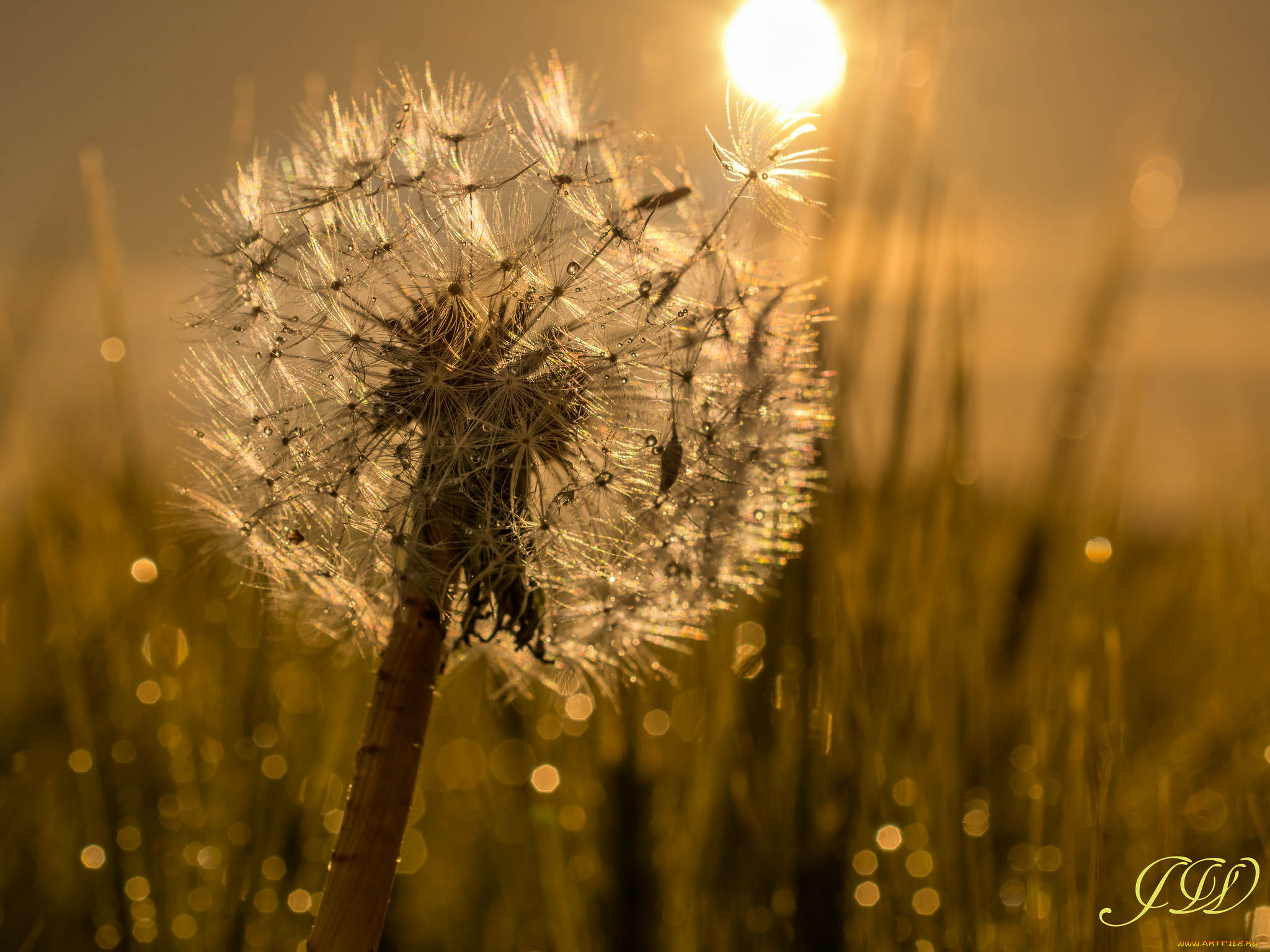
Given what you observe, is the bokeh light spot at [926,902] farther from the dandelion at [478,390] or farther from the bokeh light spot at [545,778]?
the bokeh light spot at [545,778]

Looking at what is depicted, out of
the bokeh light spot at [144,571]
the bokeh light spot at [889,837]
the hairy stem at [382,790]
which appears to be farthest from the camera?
the bokeh light spot at [144,571]

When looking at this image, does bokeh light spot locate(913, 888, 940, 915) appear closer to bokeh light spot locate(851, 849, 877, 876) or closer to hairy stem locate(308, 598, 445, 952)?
bokeh light spot locate(851, 849, 877, 876)

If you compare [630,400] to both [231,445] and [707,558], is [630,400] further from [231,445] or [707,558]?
[231,445]

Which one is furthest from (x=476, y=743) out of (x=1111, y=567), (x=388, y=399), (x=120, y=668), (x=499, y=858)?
(x=1111, y=567)

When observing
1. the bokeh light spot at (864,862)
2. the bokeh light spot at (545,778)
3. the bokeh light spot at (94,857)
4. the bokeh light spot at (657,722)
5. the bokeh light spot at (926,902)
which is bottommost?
the bokeh light spot at (94,857)

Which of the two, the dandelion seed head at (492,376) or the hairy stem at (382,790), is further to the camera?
the dandelion seed head at (492,376)

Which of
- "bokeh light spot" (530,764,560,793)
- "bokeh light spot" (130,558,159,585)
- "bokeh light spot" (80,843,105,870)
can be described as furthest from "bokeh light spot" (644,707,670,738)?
"bokeh light spot" (130,558,159,585)

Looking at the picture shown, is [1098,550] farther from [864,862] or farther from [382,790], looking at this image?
[382,790]
